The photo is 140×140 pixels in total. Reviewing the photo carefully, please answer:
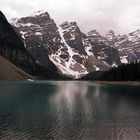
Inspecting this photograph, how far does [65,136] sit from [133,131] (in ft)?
34.9

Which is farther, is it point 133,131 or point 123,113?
point 123,113

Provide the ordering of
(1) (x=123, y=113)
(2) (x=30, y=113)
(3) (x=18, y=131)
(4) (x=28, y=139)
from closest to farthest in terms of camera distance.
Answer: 1. (4) (x=28, y=139)
2. (3) (x=18, y=131)
3. (2) (x=30, y=113)
4. (1) (x=123, y=113)

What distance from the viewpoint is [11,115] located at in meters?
60.2

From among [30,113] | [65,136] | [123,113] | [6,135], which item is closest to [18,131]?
[6,135]

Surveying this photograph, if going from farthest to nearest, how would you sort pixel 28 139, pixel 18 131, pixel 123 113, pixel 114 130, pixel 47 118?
pixel 123 113, pixel 47 118, pixel 114 130, pixel 18 131, pixel 28 139

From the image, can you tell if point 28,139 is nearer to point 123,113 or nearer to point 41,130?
point 41,130

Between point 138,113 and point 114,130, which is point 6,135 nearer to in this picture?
point 114,130

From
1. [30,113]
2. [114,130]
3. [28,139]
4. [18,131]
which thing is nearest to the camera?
[28,139]

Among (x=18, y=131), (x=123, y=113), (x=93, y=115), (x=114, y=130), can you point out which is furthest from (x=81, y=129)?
(x=123, y=113)

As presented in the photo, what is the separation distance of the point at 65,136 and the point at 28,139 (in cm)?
496

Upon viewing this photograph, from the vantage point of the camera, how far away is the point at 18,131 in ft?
150

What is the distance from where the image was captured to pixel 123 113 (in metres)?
68.5

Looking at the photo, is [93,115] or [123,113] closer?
[93,115]

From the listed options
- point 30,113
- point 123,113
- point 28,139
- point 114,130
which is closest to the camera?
point 28,139
